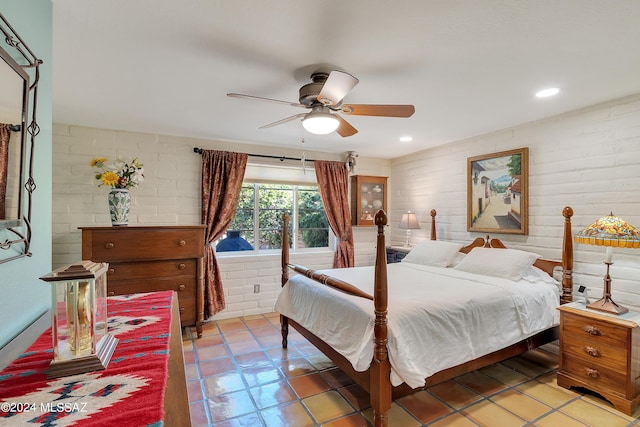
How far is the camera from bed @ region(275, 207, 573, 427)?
6.09 feet

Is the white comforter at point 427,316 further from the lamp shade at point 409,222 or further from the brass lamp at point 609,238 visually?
the lamp shade at point 409,222

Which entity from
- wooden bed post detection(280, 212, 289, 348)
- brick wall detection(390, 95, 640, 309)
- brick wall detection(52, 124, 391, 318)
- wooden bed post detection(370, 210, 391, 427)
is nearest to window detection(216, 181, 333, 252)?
brick wall detection(52, 124, 391, 318)

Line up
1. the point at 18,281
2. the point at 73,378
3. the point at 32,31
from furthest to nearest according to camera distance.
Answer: the point at 32,31
the point at 18,281
the point at 73,378

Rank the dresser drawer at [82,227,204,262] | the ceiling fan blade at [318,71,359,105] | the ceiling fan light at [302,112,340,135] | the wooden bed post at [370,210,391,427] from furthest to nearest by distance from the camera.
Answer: the dresser drawer at [82,227,204,262] → the ceiling fan light at [302,112,340,135] → the wooden bed post at [370,210,391,427] → the ceiling fan blade at [318,71,359,105]

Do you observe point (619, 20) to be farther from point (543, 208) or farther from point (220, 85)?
point (220, 85)

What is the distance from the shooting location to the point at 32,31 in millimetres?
1175

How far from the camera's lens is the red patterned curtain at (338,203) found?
14.8ft

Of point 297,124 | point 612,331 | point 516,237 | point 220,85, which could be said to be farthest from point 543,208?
point 220,85

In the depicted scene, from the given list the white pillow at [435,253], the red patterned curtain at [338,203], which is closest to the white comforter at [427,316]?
the white pillow at [435,253]

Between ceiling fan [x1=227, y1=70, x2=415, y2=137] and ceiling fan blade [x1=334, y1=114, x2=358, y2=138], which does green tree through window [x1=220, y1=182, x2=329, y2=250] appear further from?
ceiling fan [x1=227, y1=70, x2=415, y2=137]

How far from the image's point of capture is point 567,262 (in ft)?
8.93

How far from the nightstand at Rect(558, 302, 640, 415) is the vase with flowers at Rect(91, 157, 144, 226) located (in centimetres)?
403

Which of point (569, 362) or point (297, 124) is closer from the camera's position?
point (569, 362)

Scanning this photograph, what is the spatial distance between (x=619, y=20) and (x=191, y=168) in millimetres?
3857
